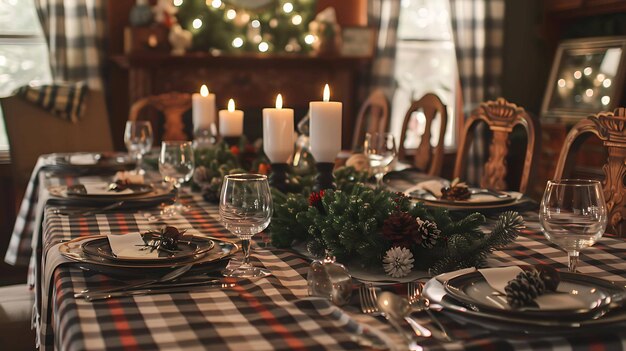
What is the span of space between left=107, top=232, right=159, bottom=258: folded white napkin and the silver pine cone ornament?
0.36 metres

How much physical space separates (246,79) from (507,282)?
3.49 metres

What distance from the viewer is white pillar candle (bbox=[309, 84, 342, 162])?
5.62 feet

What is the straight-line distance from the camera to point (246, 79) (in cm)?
445

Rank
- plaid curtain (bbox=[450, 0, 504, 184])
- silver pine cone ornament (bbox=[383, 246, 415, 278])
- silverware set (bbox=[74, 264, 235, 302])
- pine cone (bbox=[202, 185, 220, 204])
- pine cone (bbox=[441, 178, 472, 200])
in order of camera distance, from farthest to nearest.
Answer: plaid curtain (bbox=[450, 0, 504, 184])
pine cone (bbox=[202, 185, 220, 204])
pine cone (bbox=[441, 178, 472, 200])
silver pine cone ornament (bbox=[383, 246, 415, 278])
silverware set (bbox=[74, 264, 235, 302])

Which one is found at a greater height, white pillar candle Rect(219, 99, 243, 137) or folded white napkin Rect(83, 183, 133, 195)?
white pillar candle Rect(219, 99, 243, 137)

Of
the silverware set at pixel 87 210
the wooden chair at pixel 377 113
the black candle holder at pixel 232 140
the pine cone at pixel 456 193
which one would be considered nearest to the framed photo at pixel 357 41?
the wooden chair at pixel 377 113

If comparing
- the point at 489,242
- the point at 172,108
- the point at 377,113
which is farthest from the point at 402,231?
the point at 172,108

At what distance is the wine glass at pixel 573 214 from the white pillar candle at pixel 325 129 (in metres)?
0.60

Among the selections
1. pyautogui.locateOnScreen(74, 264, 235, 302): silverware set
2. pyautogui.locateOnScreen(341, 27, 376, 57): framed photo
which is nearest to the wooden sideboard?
pyautogui.locateOnScreen(341, 27, 376, 57): framed photo

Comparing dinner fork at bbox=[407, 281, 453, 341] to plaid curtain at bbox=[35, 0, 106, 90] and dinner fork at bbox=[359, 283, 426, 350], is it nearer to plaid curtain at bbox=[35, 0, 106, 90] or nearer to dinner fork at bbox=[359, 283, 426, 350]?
dinner fork at bbox=[359, 283, 426, 350]

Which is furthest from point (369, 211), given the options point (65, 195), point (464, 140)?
point (464, 140)

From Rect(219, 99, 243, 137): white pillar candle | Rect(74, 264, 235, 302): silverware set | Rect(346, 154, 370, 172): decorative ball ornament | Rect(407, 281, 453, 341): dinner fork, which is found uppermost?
Rect(219, 99, 243, 137): white pillar candle

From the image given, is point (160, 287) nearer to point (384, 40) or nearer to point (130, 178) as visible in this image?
point (130, 178)

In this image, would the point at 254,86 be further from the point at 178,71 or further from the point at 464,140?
the point at 464,140
